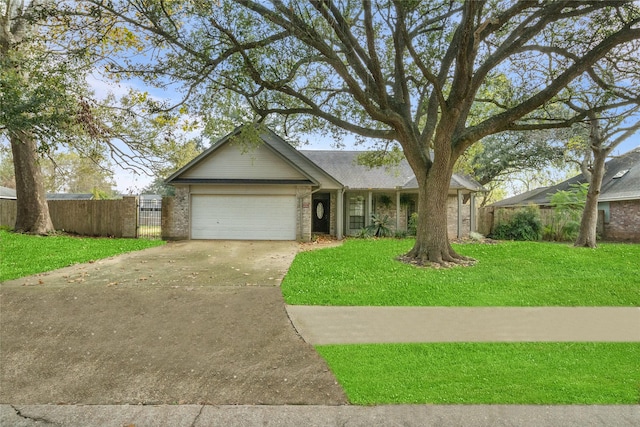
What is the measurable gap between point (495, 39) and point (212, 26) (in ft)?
26.8

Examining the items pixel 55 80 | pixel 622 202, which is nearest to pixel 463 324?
pixel 55 80

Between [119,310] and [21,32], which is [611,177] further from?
[21,32]

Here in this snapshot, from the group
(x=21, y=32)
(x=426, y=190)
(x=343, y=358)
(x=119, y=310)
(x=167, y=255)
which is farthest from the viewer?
(x=21, y=32)

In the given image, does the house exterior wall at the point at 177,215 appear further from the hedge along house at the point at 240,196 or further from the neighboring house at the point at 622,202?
the neighboring house at the point at 622,202

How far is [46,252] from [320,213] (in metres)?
12.4

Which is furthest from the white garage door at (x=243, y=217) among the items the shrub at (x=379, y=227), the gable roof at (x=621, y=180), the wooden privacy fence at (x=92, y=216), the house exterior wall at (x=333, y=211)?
the gable roof at (x=621, y=180)

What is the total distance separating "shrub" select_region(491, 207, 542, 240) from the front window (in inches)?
273

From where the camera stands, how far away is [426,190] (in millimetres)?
10172

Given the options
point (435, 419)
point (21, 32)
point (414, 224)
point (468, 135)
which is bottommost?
point (435, 419)

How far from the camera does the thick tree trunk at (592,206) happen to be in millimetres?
13281

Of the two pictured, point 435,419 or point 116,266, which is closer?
point 435,419

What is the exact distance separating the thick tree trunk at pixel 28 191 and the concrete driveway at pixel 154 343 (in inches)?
349

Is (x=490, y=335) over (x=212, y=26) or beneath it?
beneath

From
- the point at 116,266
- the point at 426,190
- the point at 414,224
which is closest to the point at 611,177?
the point at 414,224
